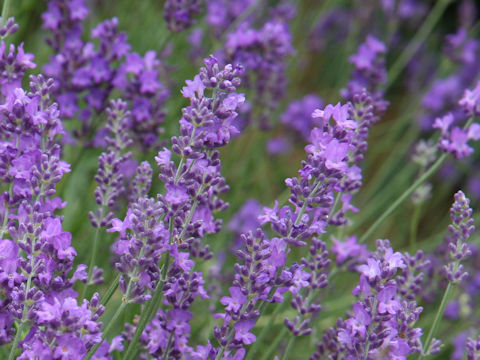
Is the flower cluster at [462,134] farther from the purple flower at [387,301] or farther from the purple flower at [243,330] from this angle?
the purple flower at [243,330]

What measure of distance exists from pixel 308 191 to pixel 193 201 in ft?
0.90

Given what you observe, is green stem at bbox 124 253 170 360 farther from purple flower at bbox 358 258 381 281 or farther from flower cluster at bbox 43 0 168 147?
flower cluster at bbox 43 0 168 147

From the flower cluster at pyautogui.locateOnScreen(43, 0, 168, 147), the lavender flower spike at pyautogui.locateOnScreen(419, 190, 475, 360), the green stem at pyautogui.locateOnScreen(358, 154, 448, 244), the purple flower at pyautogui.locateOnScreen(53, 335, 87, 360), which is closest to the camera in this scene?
the purple flower at pyautogui.locateOnScreen(53, 335, 87, 360)

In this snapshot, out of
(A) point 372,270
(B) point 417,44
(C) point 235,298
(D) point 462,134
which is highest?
(B) point 417,44

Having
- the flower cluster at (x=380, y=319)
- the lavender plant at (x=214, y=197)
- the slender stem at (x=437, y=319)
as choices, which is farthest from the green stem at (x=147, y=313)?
the slender stem at (x=437, y=319)

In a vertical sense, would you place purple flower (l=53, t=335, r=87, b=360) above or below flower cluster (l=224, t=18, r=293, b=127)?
below

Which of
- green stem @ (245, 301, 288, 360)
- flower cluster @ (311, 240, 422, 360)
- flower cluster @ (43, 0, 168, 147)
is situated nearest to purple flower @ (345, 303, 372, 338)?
flower cluster @ (311, 240, 422, 360)

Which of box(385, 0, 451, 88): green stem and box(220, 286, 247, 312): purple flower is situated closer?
box(220, 286, 247, 312): purple flower

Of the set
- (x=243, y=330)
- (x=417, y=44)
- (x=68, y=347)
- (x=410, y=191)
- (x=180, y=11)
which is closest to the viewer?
(x=68, y=347)

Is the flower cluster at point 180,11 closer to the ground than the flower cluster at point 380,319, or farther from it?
farther from it

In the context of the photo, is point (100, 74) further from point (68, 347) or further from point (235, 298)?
point (68, 347)

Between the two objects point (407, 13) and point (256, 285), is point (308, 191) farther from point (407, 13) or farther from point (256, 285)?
point (407, 13)

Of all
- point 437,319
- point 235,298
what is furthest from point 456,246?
point 235,298

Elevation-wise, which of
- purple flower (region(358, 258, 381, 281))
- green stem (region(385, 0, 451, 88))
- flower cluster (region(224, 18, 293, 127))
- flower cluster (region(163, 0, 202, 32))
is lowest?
purple flower (region(358, 258, 381, 281))
